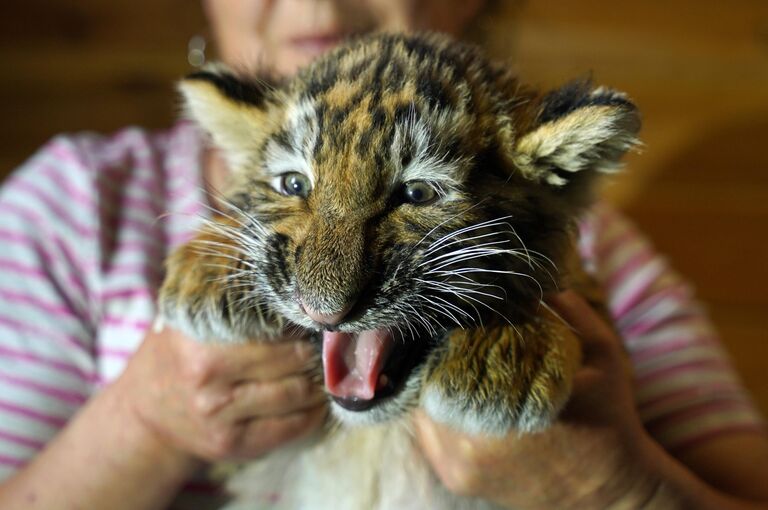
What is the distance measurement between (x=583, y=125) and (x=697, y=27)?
1.68m

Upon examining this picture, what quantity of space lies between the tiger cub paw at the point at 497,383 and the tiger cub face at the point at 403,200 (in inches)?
1.2

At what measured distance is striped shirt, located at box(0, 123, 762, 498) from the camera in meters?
1.26

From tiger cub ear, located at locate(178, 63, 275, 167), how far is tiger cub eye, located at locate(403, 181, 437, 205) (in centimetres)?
25

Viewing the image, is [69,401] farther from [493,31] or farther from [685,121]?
[685,121]

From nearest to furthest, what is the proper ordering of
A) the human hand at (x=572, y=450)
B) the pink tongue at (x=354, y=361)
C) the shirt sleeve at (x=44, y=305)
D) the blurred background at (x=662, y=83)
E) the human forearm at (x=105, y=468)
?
the pink tongue at (x=354, y=361) → the human hand at (x=572, y=450) → the human forearm at (x=105, y=468) → the shirt sleeve at (x=44, y=305) → the blurred background at (x=662, y=83)

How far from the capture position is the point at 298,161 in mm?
859

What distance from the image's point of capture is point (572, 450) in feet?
3.22

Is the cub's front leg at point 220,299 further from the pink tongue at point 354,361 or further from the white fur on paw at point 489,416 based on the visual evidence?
the white fur on paw at point 489,416

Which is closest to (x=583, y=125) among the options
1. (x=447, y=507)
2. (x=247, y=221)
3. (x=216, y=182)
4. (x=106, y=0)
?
(x=247, y=221)

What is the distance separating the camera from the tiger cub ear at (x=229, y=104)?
96cm

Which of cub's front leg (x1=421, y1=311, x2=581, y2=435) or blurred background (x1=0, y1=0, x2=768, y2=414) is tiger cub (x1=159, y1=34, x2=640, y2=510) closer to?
cub's front leg (x1=421, y1=311, x2=581, y2=435)

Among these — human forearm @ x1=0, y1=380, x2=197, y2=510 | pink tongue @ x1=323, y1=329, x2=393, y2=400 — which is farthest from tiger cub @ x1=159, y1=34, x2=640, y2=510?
human forearm @ x1=0, y1=380, x2=197, y2=510

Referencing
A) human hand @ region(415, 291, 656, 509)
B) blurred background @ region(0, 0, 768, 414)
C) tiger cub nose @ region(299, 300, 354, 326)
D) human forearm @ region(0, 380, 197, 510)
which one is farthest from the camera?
blurred background @ region(0, 0, 768, 414)

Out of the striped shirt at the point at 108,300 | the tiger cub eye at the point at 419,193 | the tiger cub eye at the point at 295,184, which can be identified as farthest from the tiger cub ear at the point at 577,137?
the striped shirt at the point at 108,300
